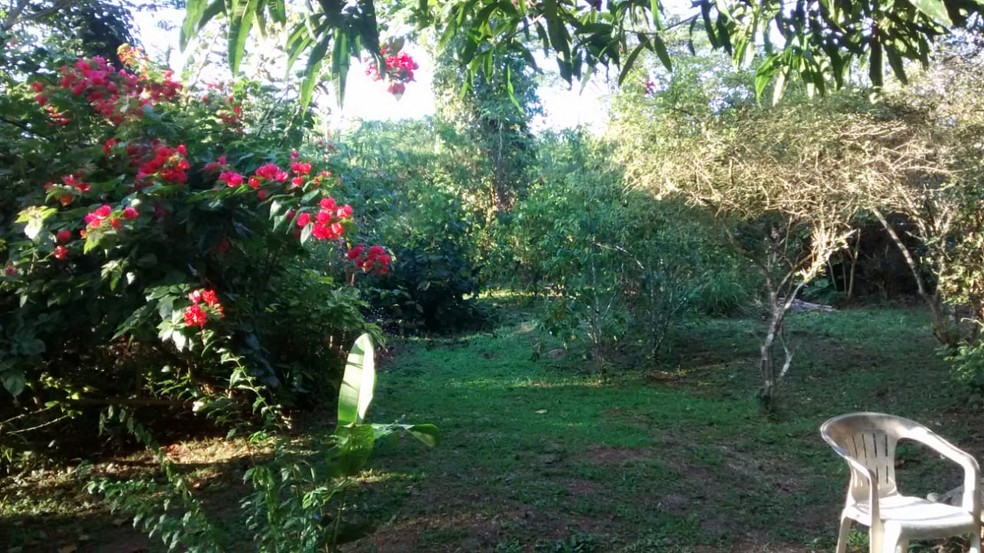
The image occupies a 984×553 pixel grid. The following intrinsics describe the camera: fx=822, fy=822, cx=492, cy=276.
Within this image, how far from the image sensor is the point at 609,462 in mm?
5477

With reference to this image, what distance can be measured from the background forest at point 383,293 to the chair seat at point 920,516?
0.77 m

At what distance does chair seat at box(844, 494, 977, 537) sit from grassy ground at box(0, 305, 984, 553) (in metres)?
0.78

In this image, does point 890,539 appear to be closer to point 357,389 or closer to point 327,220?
point 357,389

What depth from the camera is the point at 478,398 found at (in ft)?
25.4

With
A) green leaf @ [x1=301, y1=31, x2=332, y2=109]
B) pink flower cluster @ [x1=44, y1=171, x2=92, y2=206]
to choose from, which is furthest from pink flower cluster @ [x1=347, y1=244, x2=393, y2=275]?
green leaf @ [x1=301, y1=31, x2=332, y2=109]

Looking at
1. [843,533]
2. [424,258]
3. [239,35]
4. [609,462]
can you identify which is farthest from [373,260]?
[424,258]

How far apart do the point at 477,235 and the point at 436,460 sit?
30.7ft

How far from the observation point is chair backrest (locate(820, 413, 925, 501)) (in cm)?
371

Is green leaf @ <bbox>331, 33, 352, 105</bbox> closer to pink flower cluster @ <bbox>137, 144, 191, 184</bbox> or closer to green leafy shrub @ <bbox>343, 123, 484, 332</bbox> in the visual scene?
pink flower cluster @ <bbox>137, 144, 191, 184</bbox>

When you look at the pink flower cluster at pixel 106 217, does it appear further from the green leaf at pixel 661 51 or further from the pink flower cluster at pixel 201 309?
the green leaf at pixel 661 51

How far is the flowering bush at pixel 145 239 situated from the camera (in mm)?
4389

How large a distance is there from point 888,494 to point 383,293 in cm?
578

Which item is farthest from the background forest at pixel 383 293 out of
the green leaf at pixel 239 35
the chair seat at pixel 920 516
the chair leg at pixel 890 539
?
the chair leg at pixel 890 539

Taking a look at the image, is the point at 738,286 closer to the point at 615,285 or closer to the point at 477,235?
the point at 615,285
